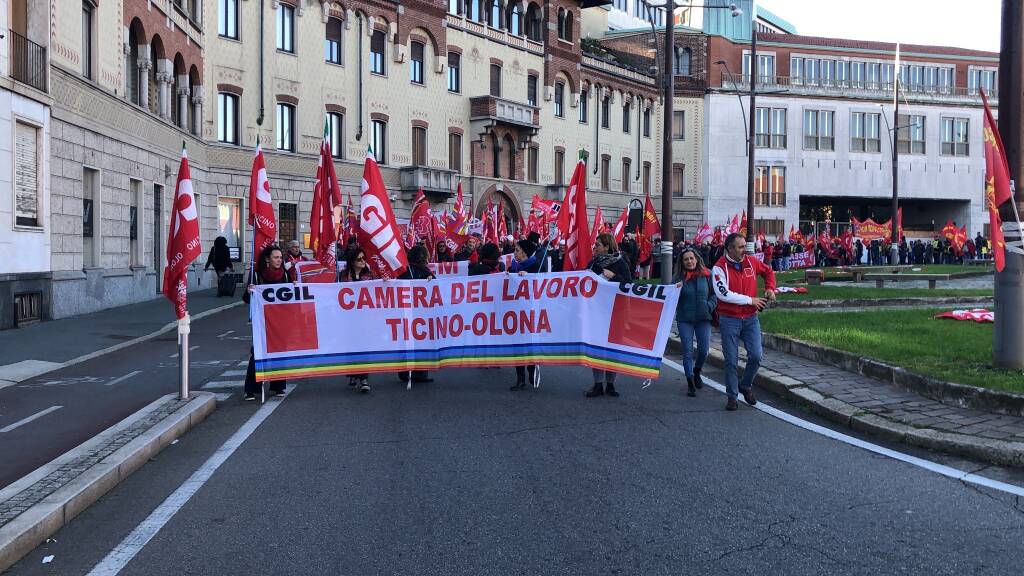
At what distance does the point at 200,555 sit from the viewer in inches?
198

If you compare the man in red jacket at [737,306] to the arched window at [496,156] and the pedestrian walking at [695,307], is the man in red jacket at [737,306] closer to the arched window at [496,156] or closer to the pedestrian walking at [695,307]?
the pedestrian walking at [695,307]

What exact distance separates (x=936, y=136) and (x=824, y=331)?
186ft

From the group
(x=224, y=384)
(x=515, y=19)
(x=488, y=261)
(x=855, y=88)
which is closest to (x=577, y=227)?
(x=488, y=261)

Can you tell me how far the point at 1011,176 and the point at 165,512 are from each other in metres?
8.79

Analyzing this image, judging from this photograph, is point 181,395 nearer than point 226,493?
No

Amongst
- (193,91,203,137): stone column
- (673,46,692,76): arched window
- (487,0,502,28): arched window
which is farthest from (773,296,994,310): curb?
(673,46,692,76): arched window

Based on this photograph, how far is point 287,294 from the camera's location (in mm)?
10602

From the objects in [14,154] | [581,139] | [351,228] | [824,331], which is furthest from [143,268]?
[581,139]

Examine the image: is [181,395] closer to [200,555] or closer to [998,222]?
[200,555]

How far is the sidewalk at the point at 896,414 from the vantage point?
7.34 meters

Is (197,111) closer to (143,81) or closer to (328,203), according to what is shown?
(143,81)

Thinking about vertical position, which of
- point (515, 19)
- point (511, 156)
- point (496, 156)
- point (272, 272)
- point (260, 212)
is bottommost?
point (272, 272)

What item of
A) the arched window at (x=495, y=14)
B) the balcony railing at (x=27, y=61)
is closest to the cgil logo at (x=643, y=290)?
the balcony railing at (x=27, y=61)

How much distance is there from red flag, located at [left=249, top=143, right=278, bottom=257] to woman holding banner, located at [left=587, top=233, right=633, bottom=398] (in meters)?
3.91
